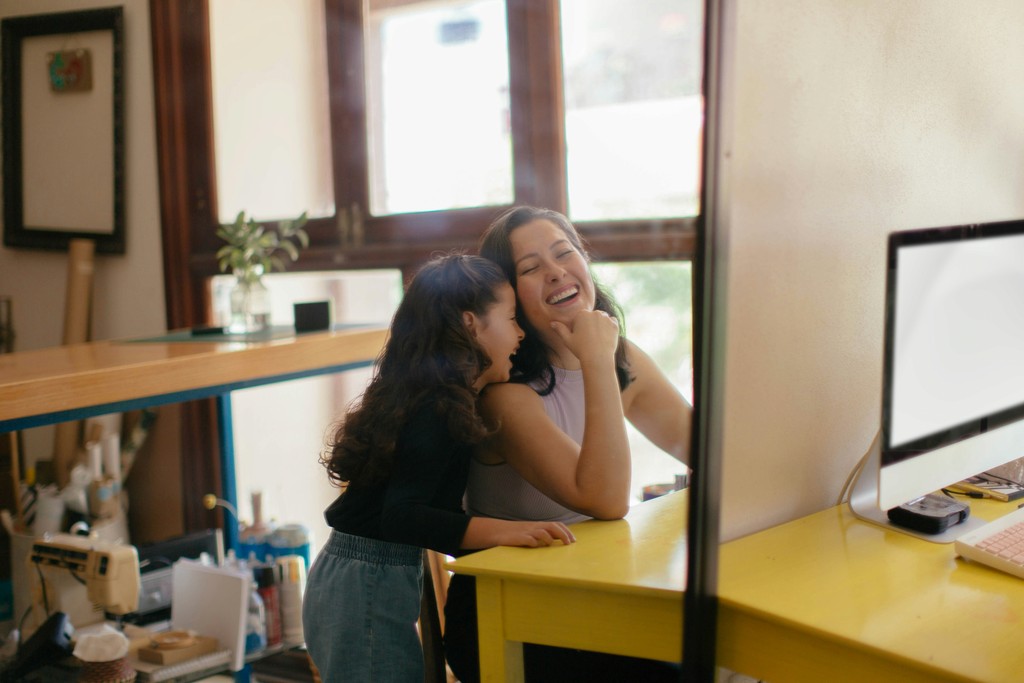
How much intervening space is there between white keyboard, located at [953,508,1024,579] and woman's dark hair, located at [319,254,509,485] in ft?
1.75

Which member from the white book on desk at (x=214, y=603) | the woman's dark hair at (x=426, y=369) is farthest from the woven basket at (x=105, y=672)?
the woman's dark hair at (x=426, y=369)

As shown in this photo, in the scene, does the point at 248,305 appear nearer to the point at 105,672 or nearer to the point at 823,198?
the point at 105,672

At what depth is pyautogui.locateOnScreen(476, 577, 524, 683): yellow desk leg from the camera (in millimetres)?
1037

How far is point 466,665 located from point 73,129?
2491 millimetres

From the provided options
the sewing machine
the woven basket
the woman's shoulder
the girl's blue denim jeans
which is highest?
the woman's shoulder

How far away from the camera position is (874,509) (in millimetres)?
1192

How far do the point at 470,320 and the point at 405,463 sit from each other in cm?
21

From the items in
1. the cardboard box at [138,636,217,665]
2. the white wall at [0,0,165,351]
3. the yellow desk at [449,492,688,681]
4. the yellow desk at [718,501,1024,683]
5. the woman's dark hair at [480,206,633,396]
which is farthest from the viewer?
the white wall at [0,0,165,351]

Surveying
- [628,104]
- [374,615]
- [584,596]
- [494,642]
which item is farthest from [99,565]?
[628,104]

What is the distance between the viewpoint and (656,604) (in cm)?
96

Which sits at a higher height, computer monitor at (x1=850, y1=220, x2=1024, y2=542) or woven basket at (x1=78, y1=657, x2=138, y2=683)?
computer monitor at (x1=850, y1=220, x2=1024, y2=542)

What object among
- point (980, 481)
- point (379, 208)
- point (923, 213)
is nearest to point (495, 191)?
point (379, 208)

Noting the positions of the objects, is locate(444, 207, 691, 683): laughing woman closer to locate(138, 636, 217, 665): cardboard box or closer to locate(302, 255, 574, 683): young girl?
locate(302, 255, 574, 683): young girl

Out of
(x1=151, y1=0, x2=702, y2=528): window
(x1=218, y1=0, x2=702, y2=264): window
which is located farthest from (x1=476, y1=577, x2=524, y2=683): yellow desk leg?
(x1=218, y1=0, x2=702, y2=264): window
